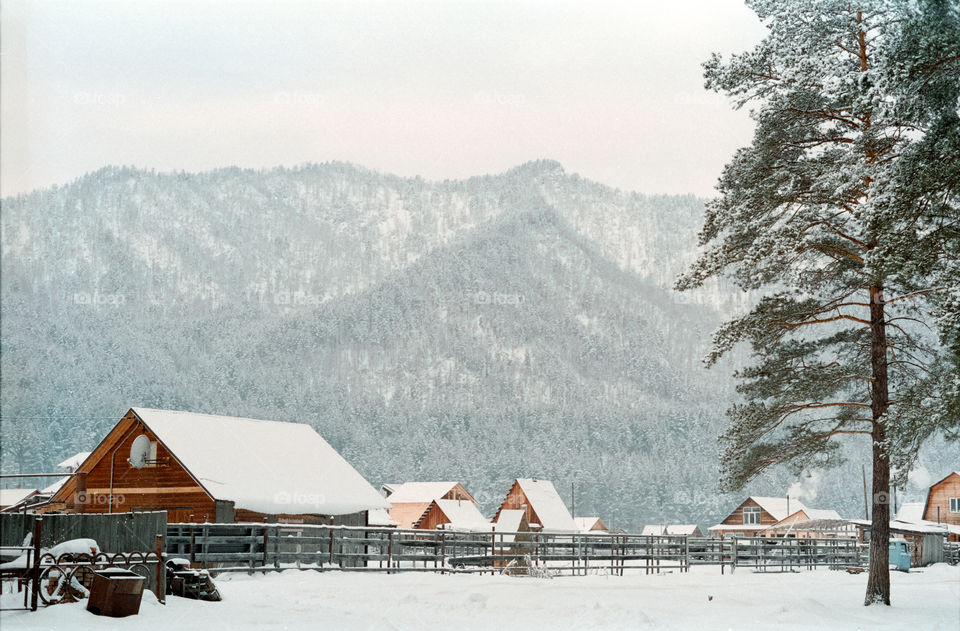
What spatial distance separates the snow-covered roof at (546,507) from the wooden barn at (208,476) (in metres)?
39.5

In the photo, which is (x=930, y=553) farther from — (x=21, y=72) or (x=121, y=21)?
(x=121, y=21)

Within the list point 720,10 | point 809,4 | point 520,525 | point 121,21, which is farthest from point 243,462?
point 121,21

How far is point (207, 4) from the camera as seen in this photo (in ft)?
138

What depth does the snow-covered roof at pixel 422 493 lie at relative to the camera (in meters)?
95.2

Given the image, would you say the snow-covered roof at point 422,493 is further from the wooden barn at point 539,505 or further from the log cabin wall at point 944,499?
the log cabin wall at point 944,499

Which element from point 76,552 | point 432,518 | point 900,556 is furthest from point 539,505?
point 76,552

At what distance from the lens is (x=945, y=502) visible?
8075cm

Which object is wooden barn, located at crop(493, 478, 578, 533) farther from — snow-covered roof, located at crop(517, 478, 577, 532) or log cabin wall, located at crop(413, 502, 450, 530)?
log cabin wall, located at crop(413, 502, 450, 530)

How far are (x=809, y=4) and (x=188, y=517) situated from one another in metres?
26.2

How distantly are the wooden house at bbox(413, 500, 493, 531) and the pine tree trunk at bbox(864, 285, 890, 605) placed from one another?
6478cm

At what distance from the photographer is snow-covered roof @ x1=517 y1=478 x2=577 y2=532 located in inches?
3079

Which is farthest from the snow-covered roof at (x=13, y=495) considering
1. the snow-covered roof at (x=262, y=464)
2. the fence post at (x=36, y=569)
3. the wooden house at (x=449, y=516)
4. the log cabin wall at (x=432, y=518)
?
the fence post at (x=36, y=569)

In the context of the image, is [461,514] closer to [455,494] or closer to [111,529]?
[455,494]

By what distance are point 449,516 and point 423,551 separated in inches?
2036
